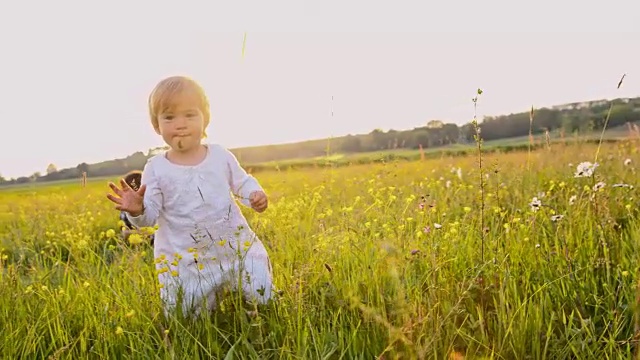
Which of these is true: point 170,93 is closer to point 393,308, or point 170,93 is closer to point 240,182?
point 240,182

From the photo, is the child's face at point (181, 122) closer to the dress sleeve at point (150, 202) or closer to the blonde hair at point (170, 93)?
the blonde hair at point (170, 93)

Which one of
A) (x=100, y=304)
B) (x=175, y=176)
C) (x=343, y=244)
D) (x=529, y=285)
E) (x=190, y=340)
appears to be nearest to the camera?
(x=190, y=340)

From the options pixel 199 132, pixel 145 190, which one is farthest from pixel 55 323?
pixel 199 132

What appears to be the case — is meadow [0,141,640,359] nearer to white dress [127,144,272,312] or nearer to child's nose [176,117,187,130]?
white dress [127,144,272,312]

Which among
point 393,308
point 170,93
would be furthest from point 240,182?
point 393,308

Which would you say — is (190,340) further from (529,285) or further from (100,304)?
(529,285)

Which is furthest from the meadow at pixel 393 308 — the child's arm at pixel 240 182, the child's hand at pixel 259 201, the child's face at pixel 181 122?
the child's face at pixel 181 122

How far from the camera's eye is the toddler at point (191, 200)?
10.1 feet

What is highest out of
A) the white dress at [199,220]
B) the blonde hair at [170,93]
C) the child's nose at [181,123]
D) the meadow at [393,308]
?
the blonde hair at [170,93]

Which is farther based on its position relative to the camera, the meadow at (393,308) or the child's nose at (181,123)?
the child's nose at (181,123)

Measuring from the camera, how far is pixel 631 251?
10.3ft

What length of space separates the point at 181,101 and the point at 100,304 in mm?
1003

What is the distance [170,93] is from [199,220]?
62 cm

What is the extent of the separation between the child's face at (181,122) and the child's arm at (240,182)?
239 mm
